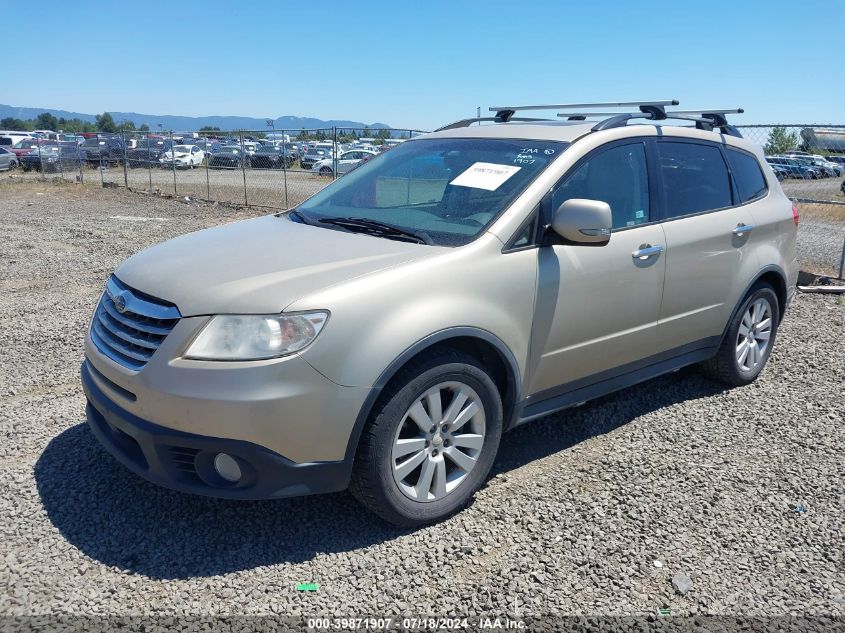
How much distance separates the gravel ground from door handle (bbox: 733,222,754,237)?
118 centimetres

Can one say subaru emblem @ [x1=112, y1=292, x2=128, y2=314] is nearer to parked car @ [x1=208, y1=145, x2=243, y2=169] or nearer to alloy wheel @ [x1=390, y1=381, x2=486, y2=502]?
alloy wheel @ [x1=390, y1=381, x2=486, y2=502]

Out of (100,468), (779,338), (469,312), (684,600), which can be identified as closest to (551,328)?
(469,312)

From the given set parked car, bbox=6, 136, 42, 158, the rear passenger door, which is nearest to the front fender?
the rear passenger door

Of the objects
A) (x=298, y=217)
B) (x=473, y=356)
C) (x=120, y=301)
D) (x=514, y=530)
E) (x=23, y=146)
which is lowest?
(x=514, y=530)

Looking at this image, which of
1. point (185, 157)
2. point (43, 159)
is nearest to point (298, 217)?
point (185, 157)

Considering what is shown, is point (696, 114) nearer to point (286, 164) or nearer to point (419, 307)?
point (419, 307)

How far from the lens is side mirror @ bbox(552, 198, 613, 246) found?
341 cm

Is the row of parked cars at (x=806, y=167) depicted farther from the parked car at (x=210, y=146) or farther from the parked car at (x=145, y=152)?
the parked car at (x=145, y=152)

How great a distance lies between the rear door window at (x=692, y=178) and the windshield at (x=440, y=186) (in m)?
0.91

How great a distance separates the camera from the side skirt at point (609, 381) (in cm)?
373

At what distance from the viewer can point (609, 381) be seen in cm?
412

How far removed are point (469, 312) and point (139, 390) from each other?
4.81ft

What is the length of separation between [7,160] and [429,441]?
36373 millimetres

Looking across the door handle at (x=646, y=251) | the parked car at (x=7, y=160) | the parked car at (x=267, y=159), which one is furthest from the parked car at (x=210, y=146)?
the door handle at (x=646, y=251)
